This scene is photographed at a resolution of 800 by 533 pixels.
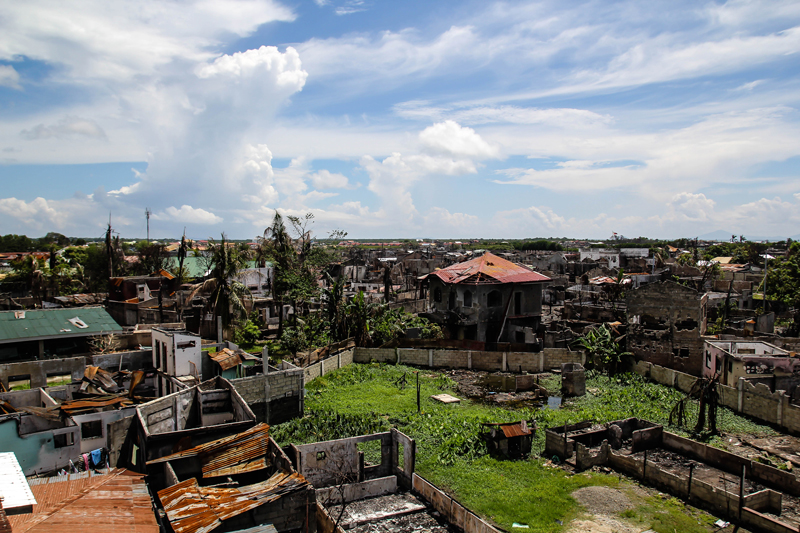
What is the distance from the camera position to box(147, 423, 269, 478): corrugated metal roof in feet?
44.3

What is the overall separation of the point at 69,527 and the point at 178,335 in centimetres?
1406

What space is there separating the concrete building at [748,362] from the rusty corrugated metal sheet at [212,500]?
792 inches

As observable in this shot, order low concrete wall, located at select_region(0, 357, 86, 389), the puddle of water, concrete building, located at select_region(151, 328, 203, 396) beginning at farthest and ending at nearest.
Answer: the puddle of water, low concrete wall, located at select_region(0, 357, 86, 389), concrete building, located at select_region(151, 328, 203, 396)

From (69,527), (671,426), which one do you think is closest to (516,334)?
(671,426)

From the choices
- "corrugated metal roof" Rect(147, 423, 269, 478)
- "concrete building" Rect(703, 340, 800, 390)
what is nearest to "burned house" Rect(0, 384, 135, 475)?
"corrugated metal roof" Rect(147, 423, 269, 478)

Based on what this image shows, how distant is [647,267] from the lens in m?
76.3

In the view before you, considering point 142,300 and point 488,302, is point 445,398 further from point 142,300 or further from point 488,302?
point 142,300

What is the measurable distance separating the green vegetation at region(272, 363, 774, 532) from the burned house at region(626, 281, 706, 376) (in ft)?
7.90

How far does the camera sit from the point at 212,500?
11492 mm

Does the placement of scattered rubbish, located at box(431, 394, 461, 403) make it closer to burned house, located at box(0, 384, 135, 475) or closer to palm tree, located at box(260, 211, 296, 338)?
burned house, located at box(0, 384, 135, 475)

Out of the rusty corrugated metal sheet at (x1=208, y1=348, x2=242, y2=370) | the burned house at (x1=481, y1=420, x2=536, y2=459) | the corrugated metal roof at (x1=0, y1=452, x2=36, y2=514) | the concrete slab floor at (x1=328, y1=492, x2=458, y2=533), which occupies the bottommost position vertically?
the concrete slab floor at (x1=328, y1=492, x2=458, y2=533)

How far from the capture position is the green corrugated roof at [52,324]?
94.6 ft

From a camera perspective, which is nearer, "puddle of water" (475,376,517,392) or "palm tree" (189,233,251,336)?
"puddle of water" (475,376,517,392)

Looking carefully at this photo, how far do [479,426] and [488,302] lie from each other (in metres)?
17.4
